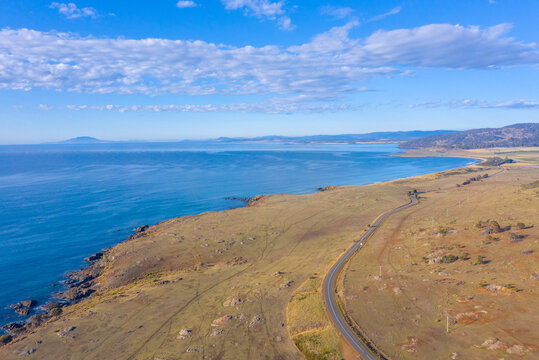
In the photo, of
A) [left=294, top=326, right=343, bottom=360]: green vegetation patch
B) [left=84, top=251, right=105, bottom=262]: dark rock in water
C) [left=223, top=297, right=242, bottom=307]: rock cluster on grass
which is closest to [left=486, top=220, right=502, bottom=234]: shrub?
[left=294, top=326, right=343, bottom=360]: green vegetation patch

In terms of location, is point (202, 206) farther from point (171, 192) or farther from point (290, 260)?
point (290, 260)

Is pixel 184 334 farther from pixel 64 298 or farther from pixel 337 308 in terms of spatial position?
pixel 64 298

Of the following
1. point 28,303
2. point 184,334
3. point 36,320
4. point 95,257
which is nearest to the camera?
point 184,334

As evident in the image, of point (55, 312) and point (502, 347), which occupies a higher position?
point (502, 347)

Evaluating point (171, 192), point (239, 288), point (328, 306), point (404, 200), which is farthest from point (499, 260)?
point (171, 192)

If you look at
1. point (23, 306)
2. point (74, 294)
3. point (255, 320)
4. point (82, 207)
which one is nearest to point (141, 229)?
point (74, 294)
